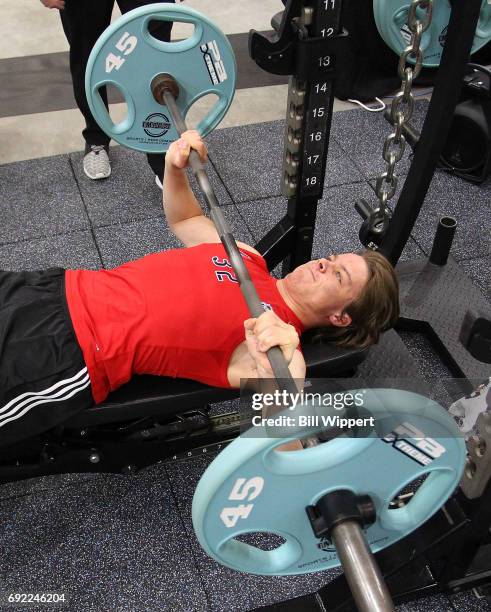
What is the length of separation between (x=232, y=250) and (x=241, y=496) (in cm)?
60

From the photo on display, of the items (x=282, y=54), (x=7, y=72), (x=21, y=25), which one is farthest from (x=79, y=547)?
(x=21, y=25)

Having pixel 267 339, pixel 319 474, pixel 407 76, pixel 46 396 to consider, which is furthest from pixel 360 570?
pixel 407 76

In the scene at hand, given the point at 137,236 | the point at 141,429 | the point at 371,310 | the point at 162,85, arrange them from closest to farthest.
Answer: the point at 371,310, the point at 141,429, the point at 162,85, the point at 137,236

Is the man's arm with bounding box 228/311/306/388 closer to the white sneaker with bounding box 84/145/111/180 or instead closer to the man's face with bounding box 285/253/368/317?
the man's face with bounding box 285/253/368/317

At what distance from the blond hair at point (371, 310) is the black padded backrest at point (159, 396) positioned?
7 cm

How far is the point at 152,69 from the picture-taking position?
6.70 feet

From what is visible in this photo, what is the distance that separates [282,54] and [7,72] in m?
2.77

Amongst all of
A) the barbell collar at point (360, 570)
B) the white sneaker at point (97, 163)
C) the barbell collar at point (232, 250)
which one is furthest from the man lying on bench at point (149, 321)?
the white sneaker at point (97, 163)

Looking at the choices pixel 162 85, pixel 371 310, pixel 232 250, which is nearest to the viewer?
pixel 232 250

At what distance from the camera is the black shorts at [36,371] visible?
159cm

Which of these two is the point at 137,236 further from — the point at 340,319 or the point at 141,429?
the point at 340,319

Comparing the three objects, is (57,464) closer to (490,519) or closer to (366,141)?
(490,519)

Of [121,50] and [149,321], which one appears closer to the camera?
[149,321]

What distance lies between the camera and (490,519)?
60.6 inches
